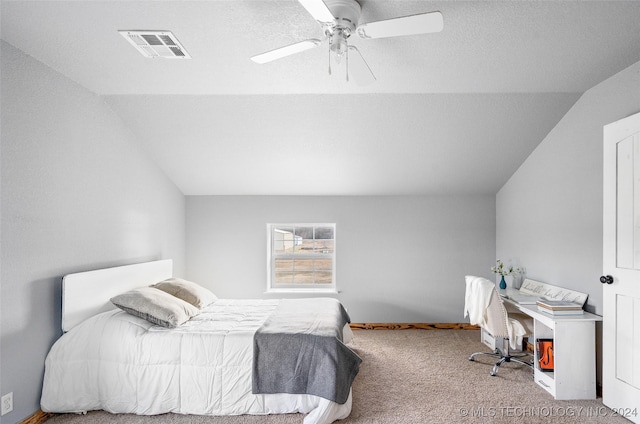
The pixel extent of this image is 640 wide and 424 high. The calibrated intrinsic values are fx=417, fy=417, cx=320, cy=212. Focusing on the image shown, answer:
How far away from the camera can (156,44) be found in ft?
8.71

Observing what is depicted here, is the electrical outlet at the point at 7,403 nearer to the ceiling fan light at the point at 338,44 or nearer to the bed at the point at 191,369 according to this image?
the bed at the point at 191,369

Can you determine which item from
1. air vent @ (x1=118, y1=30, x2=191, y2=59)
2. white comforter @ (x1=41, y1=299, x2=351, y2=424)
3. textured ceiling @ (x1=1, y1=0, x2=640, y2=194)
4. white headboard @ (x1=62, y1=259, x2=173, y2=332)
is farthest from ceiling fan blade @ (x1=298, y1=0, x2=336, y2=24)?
white headboard @ (x1=62, y1=259, x2=173, y2=332)

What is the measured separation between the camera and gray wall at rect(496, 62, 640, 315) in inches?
130

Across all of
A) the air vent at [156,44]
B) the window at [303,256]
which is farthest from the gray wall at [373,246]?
the air vent at [156,44]

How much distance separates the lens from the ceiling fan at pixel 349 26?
1.93 metres

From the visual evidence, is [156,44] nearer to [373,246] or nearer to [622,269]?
[622,269]

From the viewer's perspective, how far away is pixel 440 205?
5.46 metres

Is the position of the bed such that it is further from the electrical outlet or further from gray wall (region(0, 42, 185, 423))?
the electrical outlet

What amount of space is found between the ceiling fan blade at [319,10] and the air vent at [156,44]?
105 cm

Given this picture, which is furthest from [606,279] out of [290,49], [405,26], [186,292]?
[186,292]

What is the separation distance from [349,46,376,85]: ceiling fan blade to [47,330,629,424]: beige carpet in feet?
7.51

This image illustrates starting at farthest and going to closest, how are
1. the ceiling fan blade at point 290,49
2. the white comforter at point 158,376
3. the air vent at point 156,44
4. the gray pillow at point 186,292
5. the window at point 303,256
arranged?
the window at point 303,256, the gray pillow at point 186,292, the white comforter at point 158,376, the air vent at point 156,44, the ceiling fan blade at point 290,49

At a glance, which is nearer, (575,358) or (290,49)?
(290,49)

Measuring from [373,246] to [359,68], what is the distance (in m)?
3.25
